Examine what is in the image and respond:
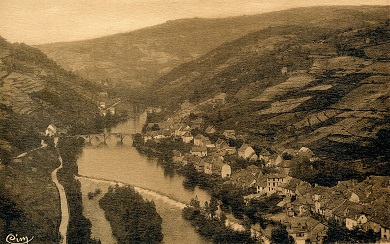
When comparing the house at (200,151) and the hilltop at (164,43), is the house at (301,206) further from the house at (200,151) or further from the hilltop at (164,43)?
the hilltop at (164,43)

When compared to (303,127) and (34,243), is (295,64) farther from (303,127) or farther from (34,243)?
(34,243)

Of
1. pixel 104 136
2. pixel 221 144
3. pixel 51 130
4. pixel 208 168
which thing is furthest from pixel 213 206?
pixel 51 130

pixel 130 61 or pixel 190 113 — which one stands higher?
pixel 130 61

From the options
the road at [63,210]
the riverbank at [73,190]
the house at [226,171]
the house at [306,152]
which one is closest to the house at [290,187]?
the house at [306,152]

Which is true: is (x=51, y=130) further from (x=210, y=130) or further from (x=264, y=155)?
(x=264, y=155)

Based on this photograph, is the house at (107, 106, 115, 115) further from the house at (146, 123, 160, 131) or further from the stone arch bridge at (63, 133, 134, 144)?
the house at (146, 123, 160, 131)

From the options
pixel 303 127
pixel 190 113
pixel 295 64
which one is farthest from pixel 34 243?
pixel 295 64

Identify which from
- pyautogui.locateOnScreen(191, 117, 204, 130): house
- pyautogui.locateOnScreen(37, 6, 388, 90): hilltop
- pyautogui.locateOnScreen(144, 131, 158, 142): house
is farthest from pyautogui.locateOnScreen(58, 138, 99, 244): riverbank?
pyautogui.locateOnScreen(191, 117, 204, 130): house
